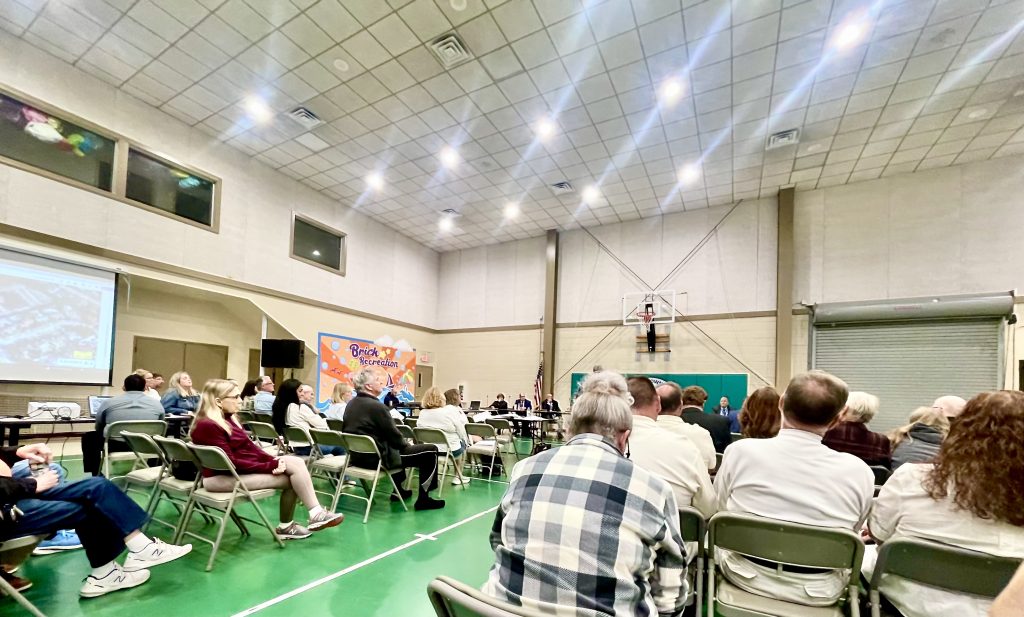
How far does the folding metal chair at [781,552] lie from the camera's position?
1553 millimetres

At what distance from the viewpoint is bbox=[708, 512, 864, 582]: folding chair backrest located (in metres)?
1.54

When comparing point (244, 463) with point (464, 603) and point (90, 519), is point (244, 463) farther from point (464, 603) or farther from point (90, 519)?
point (464, 603)

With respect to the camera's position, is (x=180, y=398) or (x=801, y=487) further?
(x=180, y=398)

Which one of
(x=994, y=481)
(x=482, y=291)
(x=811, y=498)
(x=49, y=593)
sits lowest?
(x=49, y=593)

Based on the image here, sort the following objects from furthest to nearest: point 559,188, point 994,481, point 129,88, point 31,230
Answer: point 559,188 → point 129,88 → point 31,230 → point 994,481

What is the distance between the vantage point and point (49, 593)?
2.41 m

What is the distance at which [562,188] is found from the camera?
9.68 meters

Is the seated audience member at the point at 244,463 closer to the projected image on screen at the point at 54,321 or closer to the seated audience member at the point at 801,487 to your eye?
the seated audience member at the point at 801,487

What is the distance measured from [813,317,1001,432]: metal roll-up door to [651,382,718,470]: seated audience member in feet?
25.4

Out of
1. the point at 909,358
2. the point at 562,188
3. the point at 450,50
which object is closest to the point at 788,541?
the point at 450,50

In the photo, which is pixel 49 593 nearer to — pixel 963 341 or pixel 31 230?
pixel 31 230

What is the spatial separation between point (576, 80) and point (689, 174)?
370 centimetres

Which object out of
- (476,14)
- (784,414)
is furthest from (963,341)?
(476,14)

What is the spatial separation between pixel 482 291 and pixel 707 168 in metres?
6.88
